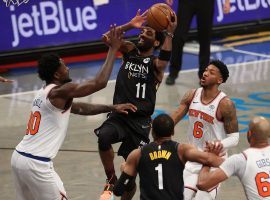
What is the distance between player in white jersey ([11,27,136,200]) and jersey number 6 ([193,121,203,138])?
1.51m

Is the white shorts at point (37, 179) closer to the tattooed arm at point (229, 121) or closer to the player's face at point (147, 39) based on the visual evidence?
the tattooed arm at point (229, 121)

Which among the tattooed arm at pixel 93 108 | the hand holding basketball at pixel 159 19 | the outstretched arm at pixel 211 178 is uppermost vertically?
the hand holding basketball at pixel 159 19

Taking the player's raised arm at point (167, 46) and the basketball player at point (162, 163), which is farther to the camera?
the player's raised arm at point (167, 46)

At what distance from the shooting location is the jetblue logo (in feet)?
56.4

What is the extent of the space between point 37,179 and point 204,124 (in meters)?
2.13

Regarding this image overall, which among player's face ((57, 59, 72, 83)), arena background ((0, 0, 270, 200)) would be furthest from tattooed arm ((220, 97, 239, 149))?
arena background ((0, 0, 270, 200))

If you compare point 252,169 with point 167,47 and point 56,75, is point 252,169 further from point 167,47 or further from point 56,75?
point 167,47

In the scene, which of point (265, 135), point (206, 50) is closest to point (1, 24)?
point (206, 50)

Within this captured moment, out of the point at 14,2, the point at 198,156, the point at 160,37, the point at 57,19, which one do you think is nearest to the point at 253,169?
the point at 198,156

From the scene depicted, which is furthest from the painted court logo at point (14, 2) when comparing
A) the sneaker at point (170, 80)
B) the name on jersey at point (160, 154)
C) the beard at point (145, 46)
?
the name on jersey at point (160, 154)

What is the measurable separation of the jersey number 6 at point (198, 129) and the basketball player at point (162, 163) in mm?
1682

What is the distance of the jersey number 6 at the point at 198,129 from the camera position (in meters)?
9.37

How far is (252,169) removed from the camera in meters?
7.58

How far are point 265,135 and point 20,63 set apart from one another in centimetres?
1071
